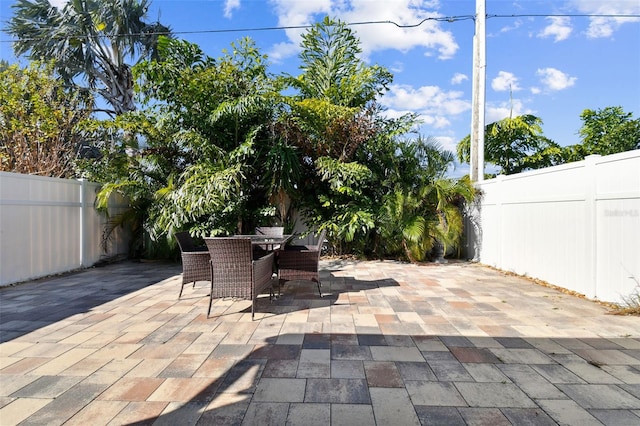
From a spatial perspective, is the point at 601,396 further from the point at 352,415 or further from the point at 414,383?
the point at 352,415

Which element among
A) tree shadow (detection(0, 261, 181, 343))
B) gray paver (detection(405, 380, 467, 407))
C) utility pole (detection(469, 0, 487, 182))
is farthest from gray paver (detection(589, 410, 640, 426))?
utility pole (detection(469, 0, 487, 182))

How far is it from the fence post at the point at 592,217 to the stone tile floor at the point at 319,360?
396 mm

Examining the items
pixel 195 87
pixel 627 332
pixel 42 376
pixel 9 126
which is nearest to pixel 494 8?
pixel 195 87

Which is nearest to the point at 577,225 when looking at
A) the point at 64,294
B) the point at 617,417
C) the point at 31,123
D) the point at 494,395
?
the point at 617,417

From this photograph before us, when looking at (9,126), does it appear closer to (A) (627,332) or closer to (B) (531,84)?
(A) (627,332)

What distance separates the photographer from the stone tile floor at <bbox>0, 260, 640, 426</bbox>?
5.95 feet

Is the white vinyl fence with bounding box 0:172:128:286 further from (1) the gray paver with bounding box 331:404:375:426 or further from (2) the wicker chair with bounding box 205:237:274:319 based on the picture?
(1) the gray paver with bounding box 331:404:375:426

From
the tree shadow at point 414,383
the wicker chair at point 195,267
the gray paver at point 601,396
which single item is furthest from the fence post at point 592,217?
the wicker chair at point 195,267

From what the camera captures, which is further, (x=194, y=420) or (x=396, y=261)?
(x=396, y=261)

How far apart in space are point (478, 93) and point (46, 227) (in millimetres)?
8382

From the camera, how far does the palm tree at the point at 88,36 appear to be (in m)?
9.69

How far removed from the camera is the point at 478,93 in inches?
289

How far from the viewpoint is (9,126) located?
6.86m

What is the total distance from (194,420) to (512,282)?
16.1 ft
